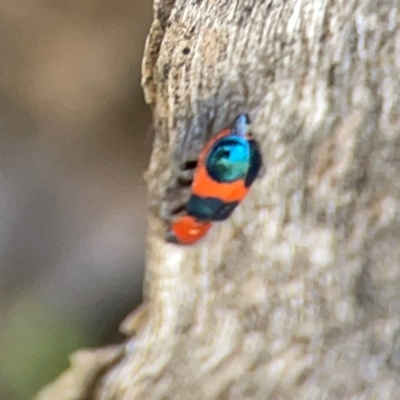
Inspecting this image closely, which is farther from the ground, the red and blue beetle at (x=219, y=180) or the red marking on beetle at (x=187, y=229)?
the red and blue beetle at (x=219, y=180)

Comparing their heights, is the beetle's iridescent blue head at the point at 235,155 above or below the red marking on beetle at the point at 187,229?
above

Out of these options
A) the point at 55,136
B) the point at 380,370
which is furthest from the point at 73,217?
the point at 380,370

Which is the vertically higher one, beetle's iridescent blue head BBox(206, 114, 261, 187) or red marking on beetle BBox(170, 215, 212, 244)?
beetle's iridescent blue head BBox(206, 114, 261, 187)

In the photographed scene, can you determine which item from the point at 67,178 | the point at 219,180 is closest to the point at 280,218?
the point at 219,180

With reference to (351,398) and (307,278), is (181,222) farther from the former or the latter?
(351,398)

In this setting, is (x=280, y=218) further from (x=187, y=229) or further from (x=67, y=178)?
(x=67, y=178)
